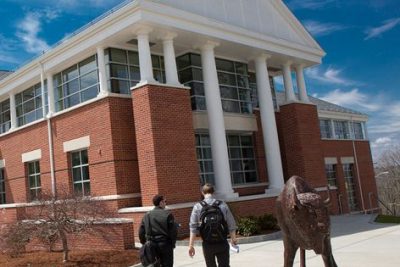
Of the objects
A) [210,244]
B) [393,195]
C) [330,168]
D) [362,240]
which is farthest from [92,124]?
[393,195]

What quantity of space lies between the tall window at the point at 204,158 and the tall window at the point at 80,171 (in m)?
4.63

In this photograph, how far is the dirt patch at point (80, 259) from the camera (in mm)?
12023

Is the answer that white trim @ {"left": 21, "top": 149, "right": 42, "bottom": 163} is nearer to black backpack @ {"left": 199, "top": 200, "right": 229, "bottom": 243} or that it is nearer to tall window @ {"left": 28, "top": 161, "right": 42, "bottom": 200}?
tall window @ {"left": 28, "top": 161, "right": 42, "bottom": 200}

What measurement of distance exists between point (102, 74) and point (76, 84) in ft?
9.05

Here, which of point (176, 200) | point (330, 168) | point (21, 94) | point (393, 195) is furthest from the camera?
point (393, 195)

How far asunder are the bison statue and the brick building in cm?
769

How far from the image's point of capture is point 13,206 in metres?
19.8

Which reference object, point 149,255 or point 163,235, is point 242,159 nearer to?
point 163,235

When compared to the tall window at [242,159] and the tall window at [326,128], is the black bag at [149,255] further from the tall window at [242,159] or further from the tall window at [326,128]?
the tall window at [326,128]

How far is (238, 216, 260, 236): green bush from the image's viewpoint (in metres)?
15.4

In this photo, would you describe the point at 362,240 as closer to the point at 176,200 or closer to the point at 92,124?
the point at 176,200

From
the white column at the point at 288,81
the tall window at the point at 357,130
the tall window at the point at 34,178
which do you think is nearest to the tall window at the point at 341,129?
the tall window at the point at 357,130

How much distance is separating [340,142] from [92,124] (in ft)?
62.4

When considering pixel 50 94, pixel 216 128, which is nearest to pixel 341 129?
pixel 216 128
